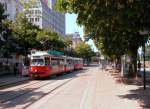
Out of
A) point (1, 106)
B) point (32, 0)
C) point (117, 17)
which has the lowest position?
point (1, 106)

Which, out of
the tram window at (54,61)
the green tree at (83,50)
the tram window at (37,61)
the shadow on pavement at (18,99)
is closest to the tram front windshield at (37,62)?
the tram window at (37,61)

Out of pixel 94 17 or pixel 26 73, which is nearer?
pixel 94 17

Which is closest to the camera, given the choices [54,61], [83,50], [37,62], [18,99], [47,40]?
[18,99]

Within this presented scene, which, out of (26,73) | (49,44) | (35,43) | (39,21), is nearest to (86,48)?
(39,21)

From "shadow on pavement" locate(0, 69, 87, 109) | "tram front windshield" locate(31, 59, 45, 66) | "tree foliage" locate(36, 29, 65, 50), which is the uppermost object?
"tree foliage" locate(36, 29, 65, 50)

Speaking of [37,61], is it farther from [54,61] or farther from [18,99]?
[18,99]

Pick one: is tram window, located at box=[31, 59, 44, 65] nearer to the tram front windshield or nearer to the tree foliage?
the tram front windshield

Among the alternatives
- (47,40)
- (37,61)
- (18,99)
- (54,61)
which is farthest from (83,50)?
(18,99)

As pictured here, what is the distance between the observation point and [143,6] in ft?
46.2

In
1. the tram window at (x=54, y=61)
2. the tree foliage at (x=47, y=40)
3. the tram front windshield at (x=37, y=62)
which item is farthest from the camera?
the tree foliage at (x=47, y=40)

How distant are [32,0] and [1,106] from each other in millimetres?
45382

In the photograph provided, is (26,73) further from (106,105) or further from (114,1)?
(114,1)

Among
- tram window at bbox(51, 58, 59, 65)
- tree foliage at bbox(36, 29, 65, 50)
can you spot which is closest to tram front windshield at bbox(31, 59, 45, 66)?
tram window at bbox(51, 58, 59, 65)

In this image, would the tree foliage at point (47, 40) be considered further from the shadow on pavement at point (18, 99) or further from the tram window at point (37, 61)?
the shadow on pavement at point (18, 99)
